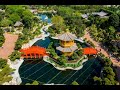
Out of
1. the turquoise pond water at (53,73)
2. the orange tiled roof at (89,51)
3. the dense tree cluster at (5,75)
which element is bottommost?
the turquoise pond water at (53,73)

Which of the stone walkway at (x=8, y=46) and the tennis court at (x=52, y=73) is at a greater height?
the stone walkway at (x=8, y=46)

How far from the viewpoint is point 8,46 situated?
13.0 metres

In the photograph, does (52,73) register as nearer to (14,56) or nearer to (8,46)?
(14,56)

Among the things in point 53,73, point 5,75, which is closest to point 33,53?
point 53,73

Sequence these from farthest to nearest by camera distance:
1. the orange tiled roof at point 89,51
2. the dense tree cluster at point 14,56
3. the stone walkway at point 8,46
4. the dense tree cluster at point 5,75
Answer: the orange tiled roof at point 89,51, the stone walkway at point 8,46, the dense tree cluster at point 14,56, the dense tree cluster at point 5,75

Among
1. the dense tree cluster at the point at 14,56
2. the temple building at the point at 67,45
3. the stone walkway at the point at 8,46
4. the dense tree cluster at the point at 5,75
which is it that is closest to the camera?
the dense tree cluster at the point at 5,75

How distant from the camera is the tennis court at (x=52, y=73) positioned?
9.49 meters

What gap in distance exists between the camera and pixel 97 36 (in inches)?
563

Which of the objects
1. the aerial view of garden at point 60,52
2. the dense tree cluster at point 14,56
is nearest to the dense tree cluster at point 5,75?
the aerial view of garden at point 60,52

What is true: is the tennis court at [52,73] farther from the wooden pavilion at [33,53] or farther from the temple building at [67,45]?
the temple building at [67,45]

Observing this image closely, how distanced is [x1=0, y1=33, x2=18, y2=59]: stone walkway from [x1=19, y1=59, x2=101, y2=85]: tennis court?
135 cm

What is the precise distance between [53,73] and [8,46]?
163 inches
